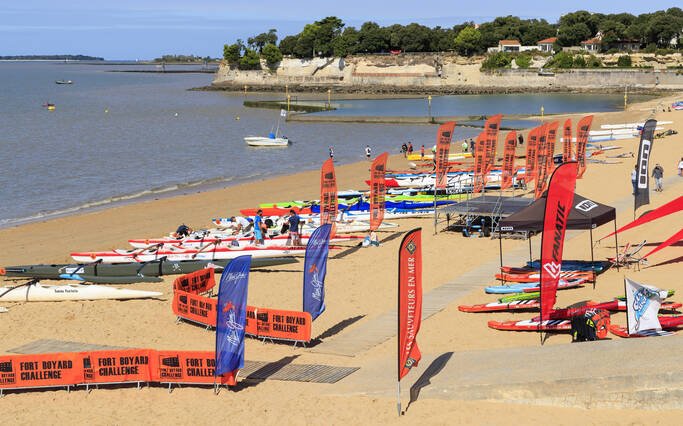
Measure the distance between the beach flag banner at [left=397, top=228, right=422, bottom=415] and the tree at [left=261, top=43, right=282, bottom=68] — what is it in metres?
152

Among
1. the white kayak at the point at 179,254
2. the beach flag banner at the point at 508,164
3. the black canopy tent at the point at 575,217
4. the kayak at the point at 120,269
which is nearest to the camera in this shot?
the black canopy tent at the point at 575,217

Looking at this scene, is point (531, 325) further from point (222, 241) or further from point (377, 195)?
point (222, 241)

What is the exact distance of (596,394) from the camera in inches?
431

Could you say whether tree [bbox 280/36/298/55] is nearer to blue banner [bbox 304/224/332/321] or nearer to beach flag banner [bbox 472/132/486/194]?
beach flag banner [bbox 472/132/486/194]

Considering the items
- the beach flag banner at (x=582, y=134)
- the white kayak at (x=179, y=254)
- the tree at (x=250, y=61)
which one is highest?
the tree at (x=250, y=61)

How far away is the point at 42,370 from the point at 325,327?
6.13m

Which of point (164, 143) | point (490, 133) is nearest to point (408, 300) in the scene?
point (490, 133)

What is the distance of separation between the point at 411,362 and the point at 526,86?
128m

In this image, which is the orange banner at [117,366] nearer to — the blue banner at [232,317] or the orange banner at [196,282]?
the blue banner at [232,317]

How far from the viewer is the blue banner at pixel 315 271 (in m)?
15.6

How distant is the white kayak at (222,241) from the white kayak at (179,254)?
0.47 metres

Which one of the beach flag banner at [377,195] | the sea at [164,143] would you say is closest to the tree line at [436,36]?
the sea at [164,143]

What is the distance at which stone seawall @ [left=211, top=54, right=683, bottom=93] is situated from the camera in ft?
398

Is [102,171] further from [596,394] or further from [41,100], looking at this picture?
[41,100]
